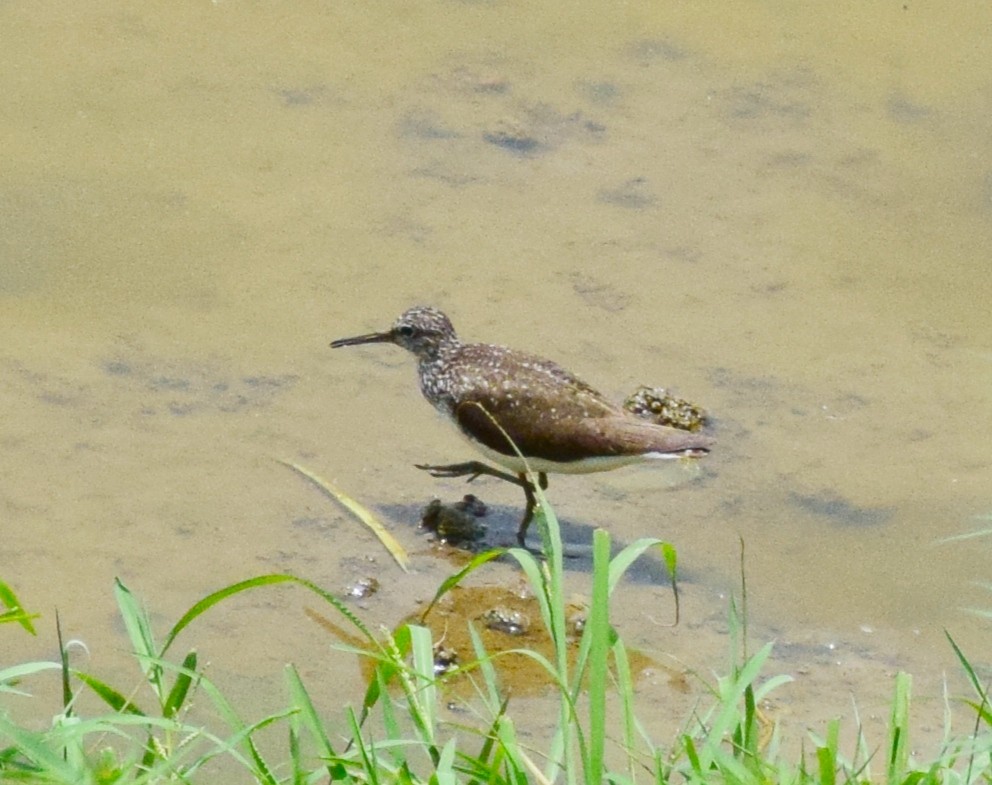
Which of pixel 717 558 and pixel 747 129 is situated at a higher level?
pixel 747 129

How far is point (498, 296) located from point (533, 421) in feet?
4.78

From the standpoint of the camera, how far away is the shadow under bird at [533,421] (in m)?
7.02

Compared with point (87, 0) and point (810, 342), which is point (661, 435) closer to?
point (810, 342)

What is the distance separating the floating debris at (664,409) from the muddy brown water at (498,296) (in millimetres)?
231

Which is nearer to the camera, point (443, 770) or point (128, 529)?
point (443, 770)

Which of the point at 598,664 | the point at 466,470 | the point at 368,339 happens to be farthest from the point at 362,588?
the point at 598,664

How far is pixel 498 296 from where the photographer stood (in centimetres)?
845

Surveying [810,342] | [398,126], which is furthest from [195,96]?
[810,342]

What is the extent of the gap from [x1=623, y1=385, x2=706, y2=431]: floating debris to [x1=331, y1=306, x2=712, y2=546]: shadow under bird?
0.20 metres

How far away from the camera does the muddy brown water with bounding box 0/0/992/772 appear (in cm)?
666

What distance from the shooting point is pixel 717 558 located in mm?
6980

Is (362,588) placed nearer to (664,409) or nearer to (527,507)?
(527,507)

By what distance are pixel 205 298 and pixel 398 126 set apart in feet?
6.18

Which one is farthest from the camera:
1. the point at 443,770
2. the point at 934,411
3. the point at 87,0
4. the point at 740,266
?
the point at 87,0
